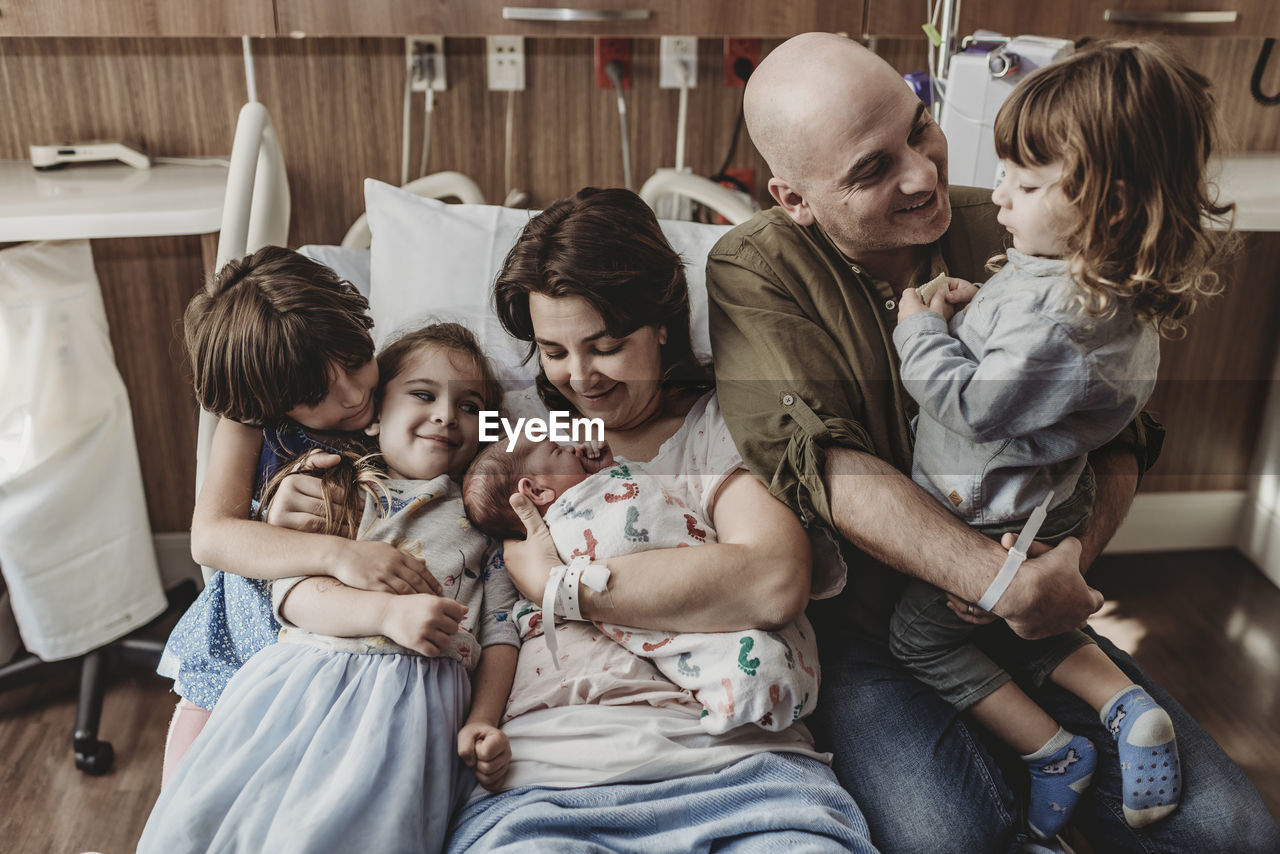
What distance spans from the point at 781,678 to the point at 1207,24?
157cm

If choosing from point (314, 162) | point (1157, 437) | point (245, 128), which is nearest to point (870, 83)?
point (1157, 437)

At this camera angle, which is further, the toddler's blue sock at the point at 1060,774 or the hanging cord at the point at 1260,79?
the hanging cord at the point at 1260,79

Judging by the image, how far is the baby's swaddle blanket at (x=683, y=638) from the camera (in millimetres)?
1000

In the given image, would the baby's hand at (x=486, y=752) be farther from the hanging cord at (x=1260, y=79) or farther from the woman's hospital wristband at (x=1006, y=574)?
the hanging cord at (x=1260, y=79)

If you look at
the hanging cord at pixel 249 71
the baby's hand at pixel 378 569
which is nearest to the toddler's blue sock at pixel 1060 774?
→ the baby's hand at pixel 378 569

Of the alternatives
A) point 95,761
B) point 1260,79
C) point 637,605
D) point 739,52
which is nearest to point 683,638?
point 637,605

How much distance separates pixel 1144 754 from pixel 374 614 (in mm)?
819

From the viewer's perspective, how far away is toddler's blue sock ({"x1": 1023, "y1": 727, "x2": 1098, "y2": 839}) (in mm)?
1130

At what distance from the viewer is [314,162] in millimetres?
2049

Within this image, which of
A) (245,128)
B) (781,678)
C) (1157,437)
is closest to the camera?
(781,678)

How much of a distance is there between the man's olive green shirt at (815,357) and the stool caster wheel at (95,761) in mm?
1338

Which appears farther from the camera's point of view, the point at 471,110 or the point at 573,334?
the point at 471,110

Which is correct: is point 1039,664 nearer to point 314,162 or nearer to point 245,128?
point 245,128

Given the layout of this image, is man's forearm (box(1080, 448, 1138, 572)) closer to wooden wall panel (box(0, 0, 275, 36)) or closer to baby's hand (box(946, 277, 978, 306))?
baby's hand (box(946, 277, 978, 306))
